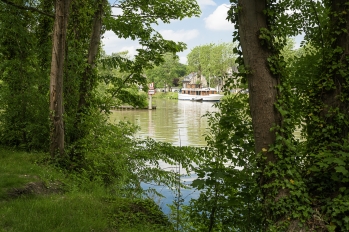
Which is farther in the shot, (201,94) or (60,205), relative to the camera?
(201,94)

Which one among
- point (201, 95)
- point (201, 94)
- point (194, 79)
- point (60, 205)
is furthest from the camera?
point (194, 79)

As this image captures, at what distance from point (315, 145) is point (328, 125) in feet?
0.99

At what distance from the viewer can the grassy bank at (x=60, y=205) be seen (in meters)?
4.73

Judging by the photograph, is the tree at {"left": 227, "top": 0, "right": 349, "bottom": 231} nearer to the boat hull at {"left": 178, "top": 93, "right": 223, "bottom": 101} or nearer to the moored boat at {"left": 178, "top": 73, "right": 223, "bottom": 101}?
the moored boat at {"left": 178, "top": 73, "right": 223, "bottom": 101}

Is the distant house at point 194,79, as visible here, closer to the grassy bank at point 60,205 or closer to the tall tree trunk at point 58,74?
the tall tree trunk at point 58,74

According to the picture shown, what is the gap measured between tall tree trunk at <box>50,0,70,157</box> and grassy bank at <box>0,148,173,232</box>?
826 millimetres

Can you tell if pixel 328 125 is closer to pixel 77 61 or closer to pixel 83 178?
pixel 83 178

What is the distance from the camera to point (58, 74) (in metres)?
8.52

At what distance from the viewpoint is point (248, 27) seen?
4277mm

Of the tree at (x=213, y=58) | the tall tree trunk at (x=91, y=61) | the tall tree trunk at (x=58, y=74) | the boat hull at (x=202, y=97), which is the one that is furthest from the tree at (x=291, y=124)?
the tree at (x=213, y=58)

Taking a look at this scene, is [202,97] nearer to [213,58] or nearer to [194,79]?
[213,58]

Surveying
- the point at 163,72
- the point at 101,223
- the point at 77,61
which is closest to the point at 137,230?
the point at 101,223

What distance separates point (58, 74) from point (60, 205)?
4006mm

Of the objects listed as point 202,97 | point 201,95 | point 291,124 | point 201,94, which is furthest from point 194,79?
point 291,124
